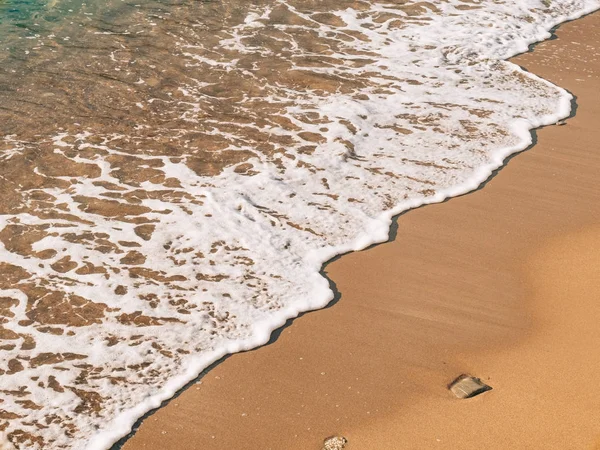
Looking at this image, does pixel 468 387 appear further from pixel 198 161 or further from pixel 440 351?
pixel 198 161

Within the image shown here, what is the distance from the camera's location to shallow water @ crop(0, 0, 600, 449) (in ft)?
15.5

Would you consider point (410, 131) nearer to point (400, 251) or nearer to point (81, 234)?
point (400, 251)

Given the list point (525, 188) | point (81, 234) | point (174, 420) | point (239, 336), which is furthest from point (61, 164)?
point (525, 188)

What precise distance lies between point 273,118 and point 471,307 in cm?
374

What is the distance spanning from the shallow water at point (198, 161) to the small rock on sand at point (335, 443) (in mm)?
962

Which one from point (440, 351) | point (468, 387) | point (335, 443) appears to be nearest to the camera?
point (335, 443)

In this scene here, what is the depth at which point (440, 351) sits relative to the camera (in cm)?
473

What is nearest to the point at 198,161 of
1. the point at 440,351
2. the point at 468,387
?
the point at 440,351

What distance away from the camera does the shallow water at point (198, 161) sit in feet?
15.5

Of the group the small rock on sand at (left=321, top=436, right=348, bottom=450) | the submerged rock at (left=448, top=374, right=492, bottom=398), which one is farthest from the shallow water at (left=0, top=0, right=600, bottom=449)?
the submerged rock at (left=448, top=374, right=492, bottom=398)

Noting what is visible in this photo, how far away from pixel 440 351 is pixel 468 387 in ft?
1.31

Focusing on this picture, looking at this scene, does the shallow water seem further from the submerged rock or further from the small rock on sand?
the submerged rock

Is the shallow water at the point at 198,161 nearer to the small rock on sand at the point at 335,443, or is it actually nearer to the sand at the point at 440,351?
the sand at the point at 440,351

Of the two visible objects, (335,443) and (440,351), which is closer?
(335,443)
